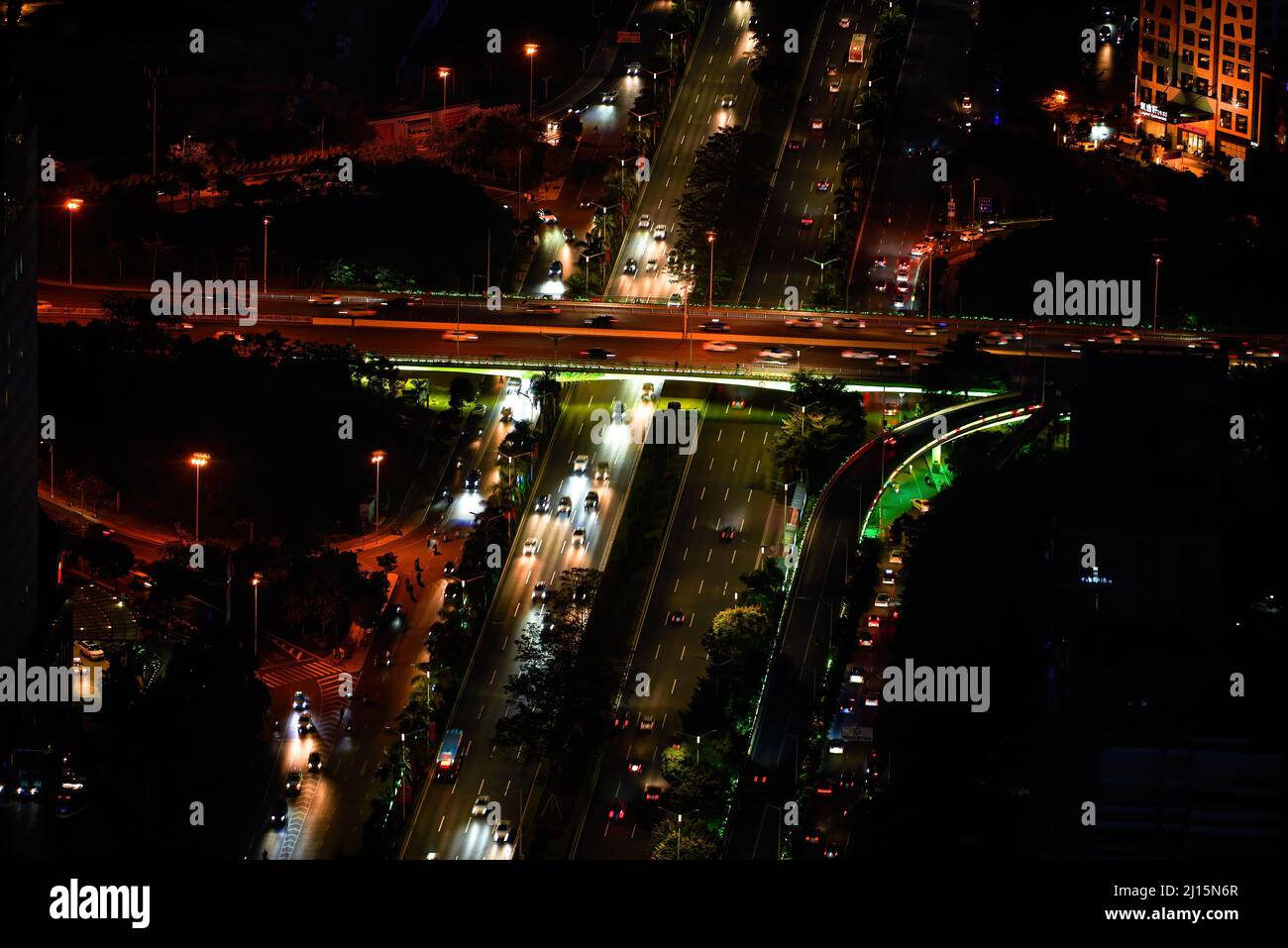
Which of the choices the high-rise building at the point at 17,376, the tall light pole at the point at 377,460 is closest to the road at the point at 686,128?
the tall light pole at the point at 377,460

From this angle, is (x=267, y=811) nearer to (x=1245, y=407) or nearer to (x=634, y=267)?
(x=1245, y=407)

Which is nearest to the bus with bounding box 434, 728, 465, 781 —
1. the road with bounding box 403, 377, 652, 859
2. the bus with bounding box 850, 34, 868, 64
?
the road with bounding box 403, 377, 652, 859

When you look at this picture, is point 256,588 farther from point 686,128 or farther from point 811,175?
point 686,128

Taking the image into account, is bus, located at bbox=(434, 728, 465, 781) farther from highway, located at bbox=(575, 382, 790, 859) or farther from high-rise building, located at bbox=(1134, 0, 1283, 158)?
high-rise building, located at bbox=(1134, 0, 1283, 158)

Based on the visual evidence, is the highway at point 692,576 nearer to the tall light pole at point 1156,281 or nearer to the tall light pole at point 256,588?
the tall light pole at point 256,588
